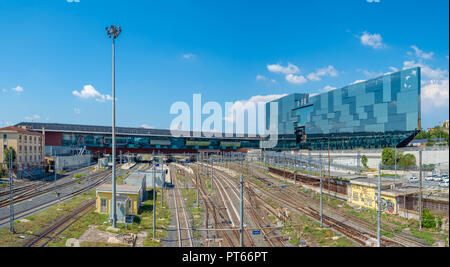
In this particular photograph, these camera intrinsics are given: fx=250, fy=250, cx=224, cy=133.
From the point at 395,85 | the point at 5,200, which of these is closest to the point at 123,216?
the point at 5,200

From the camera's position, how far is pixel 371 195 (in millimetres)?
20766

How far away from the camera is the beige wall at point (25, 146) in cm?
3397

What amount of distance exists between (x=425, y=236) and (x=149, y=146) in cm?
6663

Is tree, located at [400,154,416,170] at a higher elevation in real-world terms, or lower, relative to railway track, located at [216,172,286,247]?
higher

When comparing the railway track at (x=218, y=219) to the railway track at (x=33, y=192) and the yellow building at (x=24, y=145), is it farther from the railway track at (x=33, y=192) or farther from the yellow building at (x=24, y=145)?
the yellow building at (x=24, y=145)

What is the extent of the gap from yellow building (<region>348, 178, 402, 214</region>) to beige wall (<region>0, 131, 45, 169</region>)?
3958 cm

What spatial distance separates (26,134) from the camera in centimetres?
3672

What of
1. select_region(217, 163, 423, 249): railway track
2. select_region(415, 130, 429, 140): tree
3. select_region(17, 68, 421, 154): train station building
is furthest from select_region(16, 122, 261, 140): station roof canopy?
select_region(217, 163, 423, 249): railway track

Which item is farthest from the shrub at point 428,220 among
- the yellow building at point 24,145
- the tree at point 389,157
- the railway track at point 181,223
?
the yellow building at point 24,145

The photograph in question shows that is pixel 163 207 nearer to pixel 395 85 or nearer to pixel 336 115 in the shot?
pixel 395 85

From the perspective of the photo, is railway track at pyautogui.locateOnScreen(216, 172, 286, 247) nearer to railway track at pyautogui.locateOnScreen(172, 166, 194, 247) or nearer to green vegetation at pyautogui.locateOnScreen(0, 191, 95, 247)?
railway track at pyautogui.locateOnScreen(172, 166, 194, 247)

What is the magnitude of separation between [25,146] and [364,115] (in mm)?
62487

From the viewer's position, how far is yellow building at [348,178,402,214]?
18781 mm

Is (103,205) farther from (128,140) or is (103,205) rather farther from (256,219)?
(128,140)
